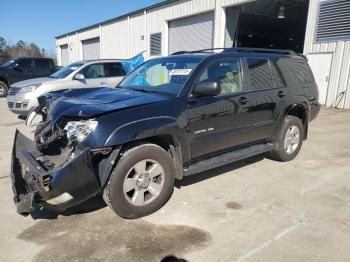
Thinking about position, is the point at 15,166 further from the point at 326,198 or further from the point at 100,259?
the point at 326,198

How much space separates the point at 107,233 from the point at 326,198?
282cm

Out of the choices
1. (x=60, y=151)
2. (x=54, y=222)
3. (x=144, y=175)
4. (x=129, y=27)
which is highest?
(x=129, y=27)

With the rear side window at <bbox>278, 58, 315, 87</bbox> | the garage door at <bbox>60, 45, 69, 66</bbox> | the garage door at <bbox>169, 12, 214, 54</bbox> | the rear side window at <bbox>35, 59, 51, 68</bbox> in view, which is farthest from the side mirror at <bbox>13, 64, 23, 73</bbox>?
the garage door at <bbox>60, 45, 69, 66</bbox>

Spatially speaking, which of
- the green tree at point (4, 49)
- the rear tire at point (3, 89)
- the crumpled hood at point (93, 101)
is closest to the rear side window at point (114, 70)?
the crumpled hood at point (93, 101)

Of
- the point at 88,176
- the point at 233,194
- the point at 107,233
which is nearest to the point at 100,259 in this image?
the point at 107,233

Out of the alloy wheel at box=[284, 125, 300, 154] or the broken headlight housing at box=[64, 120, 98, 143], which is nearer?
the broken headlight housing at box=[64, 120, 98, 143]

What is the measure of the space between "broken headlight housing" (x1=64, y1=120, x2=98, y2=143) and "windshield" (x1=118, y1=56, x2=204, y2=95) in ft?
3.82

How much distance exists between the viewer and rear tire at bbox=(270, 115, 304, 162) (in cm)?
537

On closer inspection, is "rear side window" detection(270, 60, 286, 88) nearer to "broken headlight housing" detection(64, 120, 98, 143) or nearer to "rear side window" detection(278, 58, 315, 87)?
"rear side window" detection(278, 58, 315, 87)

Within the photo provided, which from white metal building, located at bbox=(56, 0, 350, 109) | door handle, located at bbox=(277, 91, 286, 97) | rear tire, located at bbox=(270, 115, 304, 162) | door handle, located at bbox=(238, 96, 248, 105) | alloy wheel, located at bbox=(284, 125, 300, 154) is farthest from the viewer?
white metal building, located at bbox=(56, 0, 350, 109)

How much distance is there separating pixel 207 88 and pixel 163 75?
2.96ft

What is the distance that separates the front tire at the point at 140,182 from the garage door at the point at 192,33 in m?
14.2

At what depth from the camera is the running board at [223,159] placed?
3977 millimetres

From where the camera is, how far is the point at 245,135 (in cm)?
468
